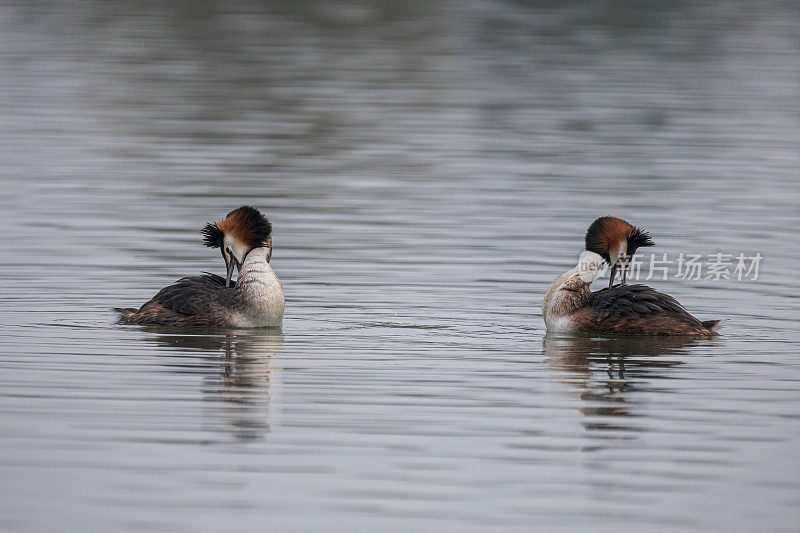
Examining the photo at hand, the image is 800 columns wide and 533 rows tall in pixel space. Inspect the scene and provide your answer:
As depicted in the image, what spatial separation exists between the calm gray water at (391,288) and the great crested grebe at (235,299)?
302mm

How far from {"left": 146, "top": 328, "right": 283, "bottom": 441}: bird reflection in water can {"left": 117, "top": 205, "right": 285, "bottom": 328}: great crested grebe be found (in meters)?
0.17

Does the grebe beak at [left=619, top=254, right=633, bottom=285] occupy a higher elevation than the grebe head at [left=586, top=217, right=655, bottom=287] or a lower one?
lower

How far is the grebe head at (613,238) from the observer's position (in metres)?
14.1

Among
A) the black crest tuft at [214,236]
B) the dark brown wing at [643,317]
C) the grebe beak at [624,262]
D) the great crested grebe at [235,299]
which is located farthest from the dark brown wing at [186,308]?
the grebe beak at [624,262]

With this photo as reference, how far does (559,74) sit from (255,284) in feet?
73.6

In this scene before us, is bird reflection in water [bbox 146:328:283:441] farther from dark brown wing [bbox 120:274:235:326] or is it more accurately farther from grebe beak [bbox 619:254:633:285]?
grebe beak [bbox 619:254:633:285]

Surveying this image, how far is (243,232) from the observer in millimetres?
14234

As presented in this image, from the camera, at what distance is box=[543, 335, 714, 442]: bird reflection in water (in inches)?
406

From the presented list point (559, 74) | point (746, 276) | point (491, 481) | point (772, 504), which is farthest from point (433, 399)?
point (559, 74)

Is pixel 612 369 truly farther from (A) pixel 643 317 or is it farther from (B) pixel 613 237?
(B) pixel 613 237

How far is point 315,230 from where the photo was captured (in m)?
19.1

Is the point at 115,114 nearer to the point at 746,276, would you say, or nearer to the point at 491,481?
the point at 746,276

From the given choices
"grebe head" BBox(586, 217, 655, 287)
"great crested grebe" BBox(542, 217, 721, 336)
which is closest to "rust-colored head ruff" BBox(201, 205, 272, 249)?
"great crested grebe" BBox(542, 217, 721, 336)

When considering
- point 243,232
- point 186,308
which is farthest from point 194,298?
point 243,232
